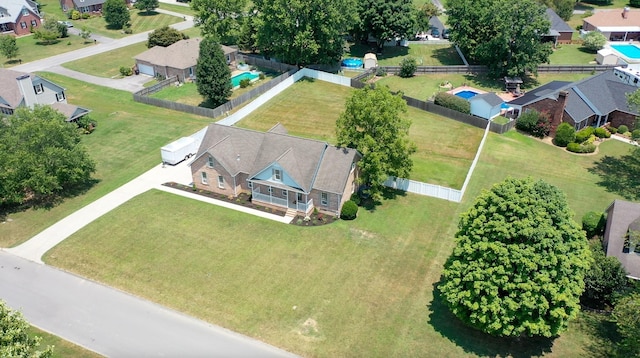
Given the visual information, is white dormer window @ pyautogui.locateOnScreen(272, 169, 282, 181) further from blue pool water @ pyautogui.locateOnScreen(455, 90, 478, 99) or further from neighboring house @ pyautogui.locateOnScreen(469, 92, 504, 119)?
blue pool water @ pyautogui.locateOnScreen(455, 90, 478, 99)

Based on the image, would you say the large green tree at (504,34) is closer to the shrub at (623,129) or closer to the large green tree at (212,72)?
the shrub at (623,129)

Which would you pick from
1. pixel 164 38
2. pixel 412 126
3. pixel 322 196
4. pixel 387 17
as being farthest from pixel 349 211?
pixel 164 38

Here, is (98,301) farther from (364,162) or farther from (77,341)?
(364,162)

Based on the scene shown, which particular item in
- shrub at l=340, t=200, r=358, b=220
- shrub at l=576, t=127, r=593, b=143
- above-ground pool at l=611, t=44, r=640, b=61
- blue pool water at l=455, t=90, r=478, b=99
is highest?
above-ground pool at l=611, t=44, r=640, b=61

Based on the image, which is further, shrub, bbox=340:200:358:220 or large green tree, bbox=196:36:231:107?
large green tree, bbox=196:36:231:107

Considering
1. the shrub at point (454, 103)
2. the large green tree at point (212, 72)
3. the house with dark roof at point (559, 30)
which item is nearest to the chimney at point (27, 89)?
the large green tree at point (212, 72)

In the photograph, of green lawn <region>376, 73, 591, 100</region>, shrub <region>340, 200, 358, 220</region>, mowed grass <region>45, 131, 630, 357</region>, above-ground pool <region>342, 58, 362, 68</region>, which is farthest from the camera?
above-ground pool <region>342, 58, 362, 68</region>

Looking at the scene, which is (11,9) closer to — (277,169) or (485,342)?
(277,169)

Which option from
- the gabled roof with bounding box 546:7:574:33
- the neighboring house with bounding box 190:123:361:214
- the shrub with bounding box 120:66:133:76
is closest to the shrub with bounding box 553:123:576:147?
the neighboring house with bounding box 190:123:361:214
